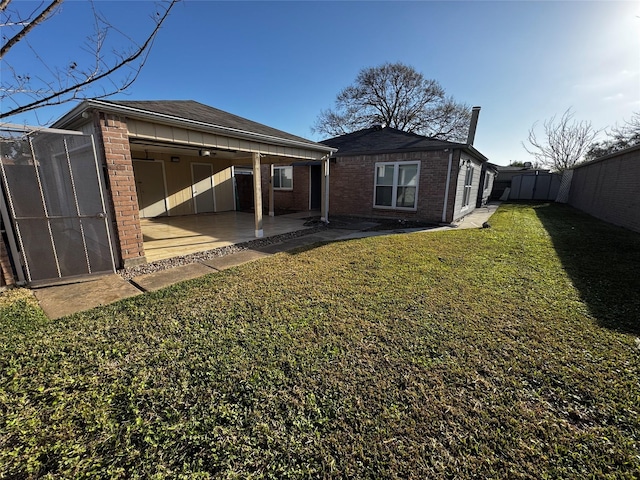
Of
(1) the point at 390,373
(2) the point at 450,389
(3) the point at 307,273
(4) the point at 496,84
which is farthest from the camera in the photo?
(4) the point at 496,84

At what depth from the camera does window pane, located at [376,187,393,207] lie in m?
10.7

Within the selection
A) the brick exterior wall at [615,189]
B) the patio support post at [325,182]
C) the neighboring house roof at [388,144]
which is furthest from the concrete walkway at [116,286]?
the brick exterior wall at [615,189]

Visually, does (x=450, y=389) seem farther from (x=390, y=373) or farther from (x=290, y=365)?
(x=290, y=365)

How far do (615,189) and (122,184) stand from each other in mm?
16357

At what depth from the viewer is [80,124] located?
189 inches

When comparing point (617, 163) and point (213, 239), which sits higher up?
point (617, 163)

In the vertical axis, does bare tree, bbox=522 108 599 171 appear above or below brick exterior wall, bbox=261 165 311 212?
above

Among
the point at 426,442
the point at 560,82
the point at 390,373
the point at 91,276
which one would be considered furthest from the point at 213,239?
the point at 560,82

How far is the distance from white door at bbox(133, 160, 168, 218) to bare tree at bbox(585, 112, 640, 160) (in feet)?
91.0

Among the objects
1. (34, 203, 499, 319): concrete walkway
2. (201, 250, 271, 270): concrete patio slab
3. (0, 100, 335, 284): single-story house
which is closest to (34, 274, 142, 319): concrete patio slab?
(34, 203, 499, 319): concrete walkway

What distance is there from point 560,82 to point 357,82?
15.6 m

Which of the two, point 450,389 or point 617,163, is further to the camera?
point 617,163

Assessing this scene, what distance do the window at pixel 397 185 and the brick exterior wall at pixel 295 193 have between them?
413cm

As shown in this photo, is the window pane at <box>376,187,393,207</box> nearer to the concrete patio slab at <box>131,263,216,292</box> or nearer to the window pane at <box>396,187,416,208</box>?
the window pane at <box>396,187,416,208</box>
